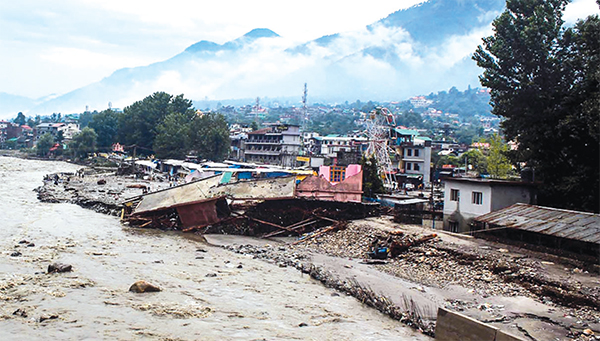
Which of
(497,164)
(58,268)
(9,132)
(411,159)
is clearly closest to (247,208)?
(58,268)

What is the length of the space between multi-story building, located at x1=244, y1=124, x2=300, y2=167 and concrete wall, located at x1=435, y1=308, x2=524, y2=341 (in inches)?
2193

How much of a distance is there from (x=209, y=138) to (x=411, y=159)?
27.4m

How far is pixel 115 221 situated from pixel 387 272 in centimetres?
1600

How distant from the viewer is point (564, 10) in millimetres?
25562

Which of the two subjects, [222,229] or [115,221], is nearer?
[222,229]

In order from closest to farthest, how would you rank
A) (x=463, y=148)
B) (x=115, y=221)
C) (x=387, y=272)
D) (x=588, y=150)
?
(x=387, y=272), (x=588, y=150), (x=115, y=221), (x=463, y=148)

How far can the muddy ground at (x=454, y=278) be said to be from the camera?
12016 millimetres

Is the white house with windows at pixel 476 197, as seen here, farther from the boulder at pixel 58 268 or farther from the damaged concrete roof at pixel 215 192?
the boulder at pixel 58 268

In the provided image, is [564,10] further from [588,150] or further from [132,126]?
[132,126]

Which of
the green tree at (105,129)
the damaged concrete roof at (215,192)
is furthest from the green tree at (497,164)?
the green tree at (105,129)

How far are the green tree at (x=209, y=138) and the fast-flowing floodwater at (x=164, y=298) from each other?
145 feet

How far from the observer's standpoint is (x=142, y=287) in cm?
1373

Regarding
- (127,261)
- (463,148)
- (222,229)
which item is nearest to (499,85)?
(222,229)

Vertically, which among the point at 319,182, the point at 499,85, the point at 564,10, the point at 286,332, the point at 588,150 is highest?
the point at 564,10
